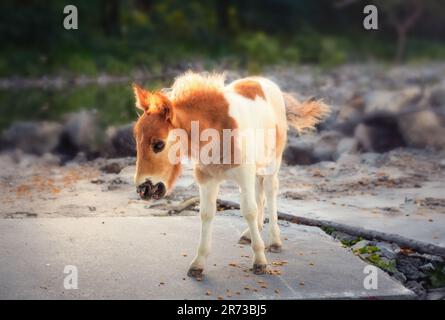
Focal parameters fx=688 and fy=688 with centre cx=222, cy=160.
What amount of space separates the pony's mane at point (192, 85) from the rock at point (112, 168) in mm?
4309

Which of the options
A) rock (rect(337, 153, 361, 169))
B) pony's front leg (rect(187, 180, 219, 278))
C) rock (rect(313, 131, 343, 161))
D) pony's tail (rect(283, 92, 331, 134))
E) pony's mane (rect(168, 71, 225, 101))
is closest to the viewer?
pony's mane (rect(168, 71, 225, 101))

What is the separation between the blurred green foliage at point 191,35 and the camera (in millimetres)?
24281

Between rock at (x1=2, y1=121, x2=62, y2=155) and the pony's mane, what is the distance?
643 centimetres

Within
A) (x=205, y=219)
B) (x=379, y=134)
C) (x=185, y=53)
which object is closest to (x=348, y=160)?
(x=379, y=134)

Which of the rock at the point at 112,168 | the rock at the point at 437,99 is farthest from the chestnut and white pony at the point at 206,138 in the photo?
the rock at the point at 437,99

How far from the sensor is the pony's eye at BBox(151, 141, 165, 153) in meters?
4.68

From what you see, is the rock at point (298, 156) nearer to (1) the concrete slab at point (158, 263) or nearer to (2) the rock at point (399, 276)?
(1) the concrete slab at point (158, 263)

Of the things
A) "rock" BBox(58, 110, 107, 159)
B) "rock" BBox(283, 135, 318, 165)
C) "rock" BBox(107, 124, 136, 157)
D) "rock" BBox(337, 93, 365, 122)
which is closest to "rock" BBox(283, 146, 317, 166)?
"rock" BBox(283, 135, 318, 165)

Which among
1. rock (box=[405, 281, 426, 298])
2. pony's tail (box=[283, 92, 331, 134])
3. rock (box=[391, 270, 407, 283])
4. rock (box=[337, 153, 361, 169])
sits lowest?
rock (box=[405, 281, 426, 298])

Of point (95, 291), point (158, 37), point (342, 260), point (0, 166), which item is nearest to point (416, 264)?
point (342, 260)

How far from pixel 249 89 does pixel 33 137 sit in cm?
748

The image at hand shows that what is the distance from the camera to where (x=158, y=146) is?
4.69m

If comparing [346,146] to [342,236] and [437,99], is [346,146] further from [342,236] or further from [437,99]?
[437,99]

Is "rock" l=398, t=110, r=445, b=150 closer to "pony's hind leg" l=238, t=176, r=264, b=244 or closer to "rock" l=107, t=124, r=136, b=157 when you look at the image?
"rock" l=107, t=124, r=136, b=157
